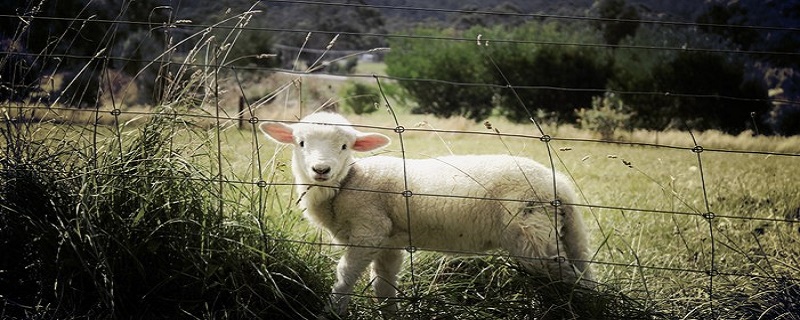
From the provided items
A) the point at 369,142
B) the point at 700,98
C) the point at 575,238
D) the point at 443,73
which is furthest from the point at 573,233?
the point at 443,73

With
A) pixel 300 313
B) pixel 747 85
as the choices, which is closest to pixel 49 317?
pixel 300 313

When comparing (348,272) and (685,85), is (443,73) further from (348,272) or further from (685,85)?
(348,272)

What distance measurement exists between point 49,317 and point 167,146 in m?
0.99

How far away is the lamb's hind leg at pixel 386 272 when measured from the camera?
415 cm

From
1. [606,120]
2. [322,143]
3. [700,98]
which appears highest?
[700,98]

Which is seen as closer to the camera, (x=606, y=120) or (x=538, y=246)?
(x=538, y=246)

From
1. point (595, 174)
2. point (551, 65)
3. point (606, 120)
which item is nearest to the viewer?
point (595, 174)

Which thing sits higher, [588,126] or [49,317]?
[588,126]

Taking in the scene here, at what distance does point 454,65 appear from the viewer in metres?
17.6

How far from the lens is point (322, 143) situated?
155 inches

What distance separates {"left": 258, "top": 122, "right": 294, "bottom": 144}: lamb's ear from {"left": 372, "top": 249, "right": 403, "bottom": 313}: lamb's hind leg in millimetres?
767

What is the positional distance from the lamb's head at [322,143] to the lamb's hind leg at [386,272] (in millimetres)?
467

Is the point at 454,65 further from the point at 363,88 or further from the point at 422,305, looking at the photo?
the point at 422,305

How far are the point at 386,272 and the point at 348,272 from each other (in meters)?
0.35
